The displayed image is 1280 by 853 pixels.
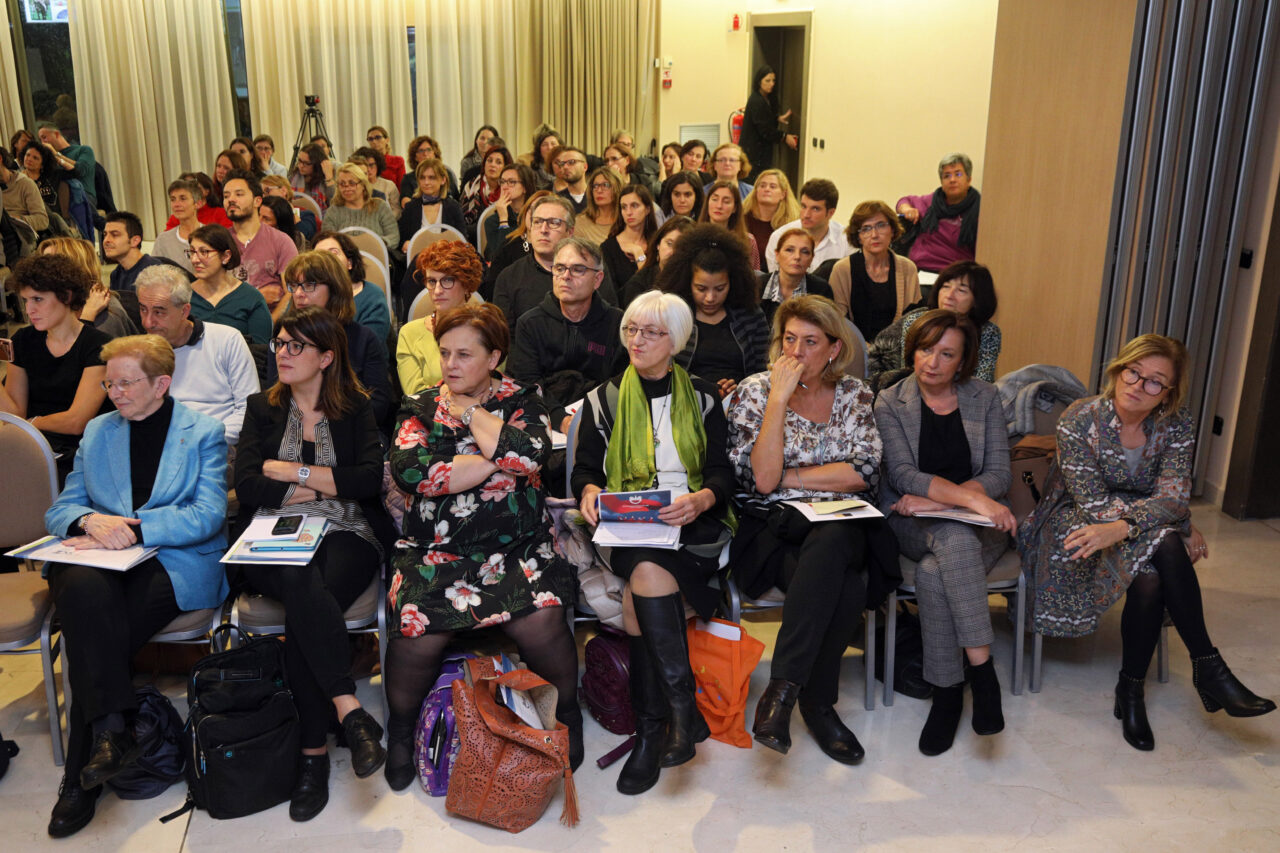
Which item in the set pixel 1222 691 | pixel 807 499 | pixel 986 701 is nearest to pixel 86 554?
pixel 807 499

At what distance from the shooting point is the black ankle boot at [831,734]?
9.74 feet

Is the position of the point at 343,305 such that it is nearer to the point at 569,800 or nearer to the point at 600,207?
the point at 569,800

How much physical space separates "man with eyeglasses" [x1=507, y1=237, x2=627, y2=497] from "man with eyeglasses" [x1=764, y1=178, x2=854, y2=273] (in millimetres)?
1653

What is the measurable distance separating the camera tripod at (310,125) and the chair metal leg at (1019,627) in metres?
10.7

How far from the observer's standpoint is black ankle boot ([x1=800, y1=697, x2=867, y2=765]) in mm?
2969

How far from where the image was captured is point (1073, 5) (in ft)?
15.4

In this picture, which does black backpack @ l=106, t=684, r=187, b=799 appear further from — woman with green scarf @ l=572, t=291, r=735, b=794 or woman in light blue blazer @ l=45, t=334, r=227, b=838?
woman with green scarf @ l=572, t=291, r=735, b=794

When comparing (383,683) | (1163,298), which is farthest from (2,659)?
(1163,298)

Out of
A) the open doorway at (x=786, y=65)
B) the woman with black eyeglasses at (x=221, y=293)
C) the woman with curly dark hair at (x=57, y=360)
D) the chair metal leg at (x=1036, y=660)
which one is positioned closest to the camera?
the chair metal leg at (x=1036, y=660)

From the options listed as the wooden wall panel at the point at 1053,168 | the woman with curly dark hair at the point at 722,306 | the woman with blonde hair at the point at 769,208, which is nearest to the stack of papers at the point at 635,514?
the woman with curly dark hair at the point at 722,306

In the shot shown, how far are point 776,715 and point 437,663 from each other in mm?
944

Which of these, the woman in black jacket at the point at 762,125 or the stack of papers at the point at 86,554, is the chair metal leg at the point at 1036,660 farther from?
the woman in black jacket at the point at 762,125

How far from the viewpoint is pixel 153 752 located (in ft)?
9.21

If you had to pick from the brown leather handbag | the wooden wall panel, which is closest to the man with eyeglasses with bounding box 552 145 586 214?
the wooden wall panel
